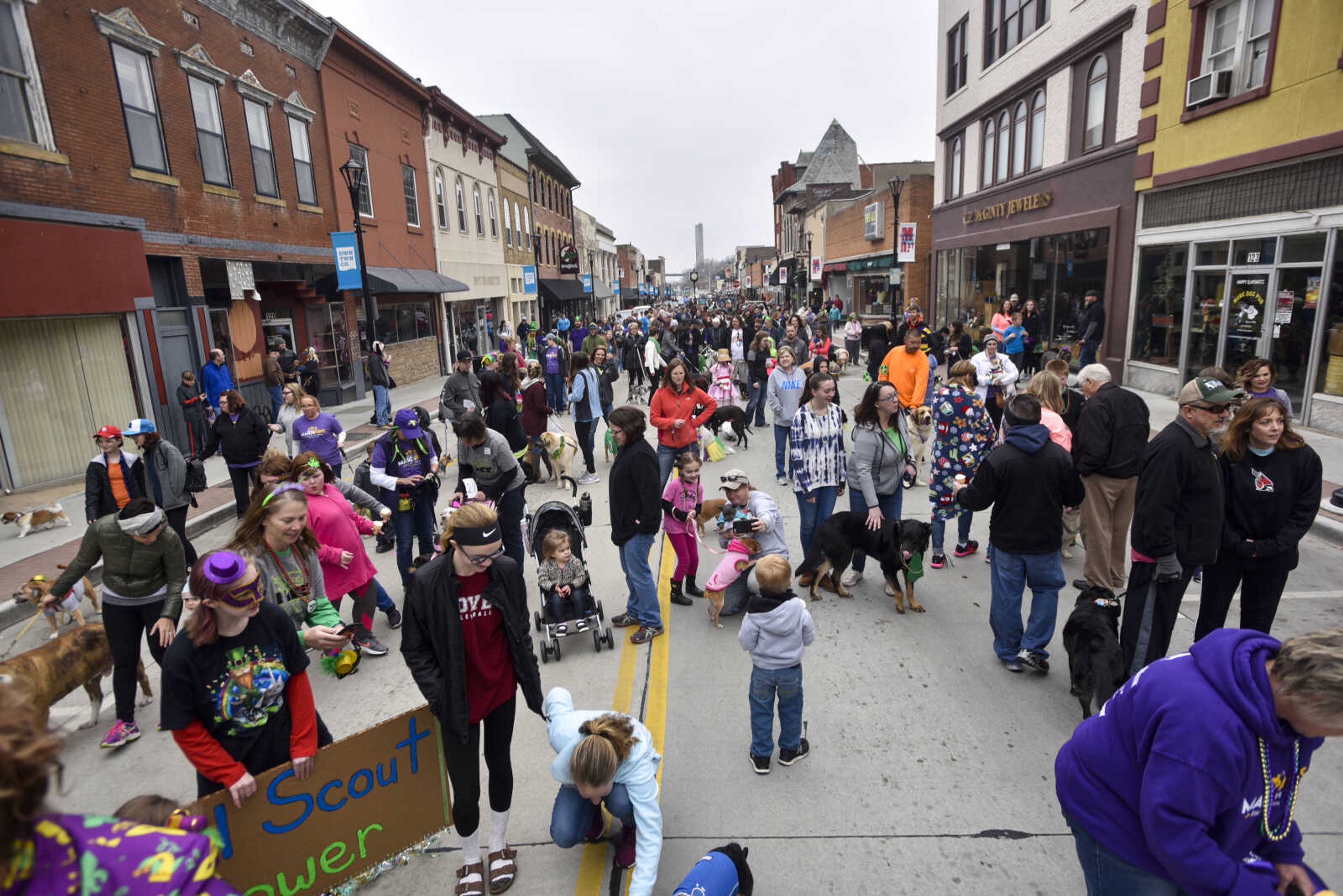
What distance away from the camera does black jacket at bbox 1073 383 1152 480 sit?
5.72 meters

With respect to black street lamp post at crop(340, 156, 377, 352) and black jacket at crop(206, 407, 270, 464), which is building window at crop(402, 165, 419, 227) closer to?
black street lamp post at crop(340, 156, 377, 352)

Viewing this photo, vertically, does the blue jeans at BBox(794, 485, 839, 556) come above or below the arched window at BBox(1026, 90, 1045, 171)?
below

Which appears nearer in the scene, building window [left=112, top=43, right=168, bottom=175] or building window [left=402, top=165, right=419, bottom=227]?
building window [left=112, top=43, right=168, bottom=175]

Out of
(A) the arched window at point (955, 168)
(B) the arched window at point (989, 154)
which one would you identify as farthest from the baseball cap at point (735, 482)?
(A) the arched window at point (955, 168)

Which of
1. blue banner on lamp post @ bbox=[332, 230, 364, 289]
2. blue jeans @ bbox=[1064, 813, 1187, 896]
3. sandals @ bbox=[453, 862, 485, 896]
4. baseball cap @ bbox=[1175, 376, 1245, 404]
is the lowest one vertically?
sandals @ bbox=[453, 862, 485, 896]

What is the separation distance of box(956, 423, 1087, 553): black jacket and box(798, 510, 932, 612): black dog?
1119 mm

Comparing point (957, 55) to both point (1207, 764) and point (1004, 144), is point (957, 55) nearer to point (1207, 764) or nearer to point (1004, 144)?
point (1004, 144)

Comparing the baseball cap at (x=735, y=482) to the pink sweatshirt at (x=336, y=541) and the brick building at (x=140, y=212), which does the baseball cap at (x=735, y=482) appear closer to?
the pink sweatshirt at (x=336, y=541)

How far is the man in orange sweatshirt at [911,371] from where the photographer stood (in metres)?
9.80

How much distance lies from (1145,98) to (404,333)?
69.7 ft

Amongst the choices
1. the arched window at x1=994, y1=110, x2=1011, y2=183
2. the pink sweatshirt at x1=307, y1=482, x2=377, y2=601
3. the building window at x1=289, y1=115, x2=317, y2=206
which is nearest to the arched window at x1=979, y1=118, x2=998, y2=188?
the arched window at x1=994, y1=110, x2=1011, y2=183

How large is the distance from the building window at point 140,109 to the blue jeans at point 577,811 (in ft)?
48.5

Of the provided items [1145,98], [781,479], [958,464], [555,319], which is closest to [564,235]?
[555,319]

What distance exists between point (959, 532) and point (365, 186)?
20566 millimetres
